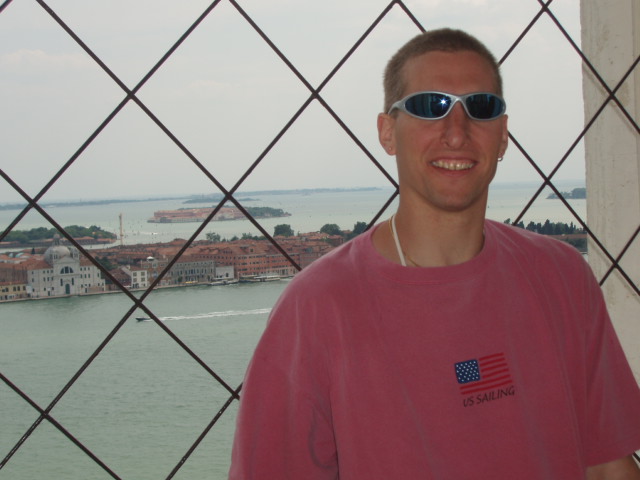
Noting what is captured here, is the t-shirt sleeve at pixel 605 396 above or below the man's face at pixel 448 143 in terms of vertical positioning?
below

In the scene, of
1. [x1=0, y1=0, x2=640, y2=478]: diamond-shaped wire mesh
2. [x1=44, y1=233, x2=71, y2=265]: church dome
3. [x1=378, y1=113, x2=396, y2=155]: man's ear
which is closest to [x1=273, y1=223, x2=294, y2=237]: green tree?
[x1=0, y1=0, x2=640, y2=478]: diamond-shaped wire mesh

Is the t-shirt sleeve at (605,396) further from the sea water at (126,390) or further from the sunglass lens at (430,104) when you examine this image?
the sea water at (126,390)

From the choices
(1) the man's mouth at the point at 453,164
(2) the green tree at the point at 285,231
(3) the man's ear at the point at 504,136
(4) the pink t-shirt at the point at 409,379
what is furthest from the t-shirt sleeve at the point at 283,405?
(2) the green tree at the point at 285,231

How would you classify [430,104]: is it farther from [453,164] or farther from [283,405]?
[283,405]

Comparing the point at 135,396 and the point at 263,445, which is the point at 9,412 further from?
the point at 263,445

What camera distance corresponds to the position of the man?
3.01 feet

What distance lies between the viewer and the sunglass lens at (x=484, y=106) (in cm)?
100

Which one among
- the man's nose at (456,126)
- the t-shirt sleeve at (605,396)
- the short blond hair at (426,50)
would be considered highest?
the short blond hair at (426,50)

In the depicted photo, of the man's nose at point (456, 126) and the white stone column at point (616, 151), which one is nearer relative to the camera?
the man's nose at point (456, 126)

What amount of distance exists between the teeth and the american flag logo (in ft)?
0.84

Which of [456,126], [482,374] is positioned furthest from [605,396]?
[456,126]

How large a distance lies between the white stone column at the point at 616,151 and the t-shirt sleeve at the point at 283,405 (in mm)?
1636

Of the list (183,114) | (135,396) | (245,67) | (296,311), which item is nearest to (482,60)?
(296,311)

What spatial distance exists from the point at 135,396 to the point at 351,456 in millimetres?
27487
